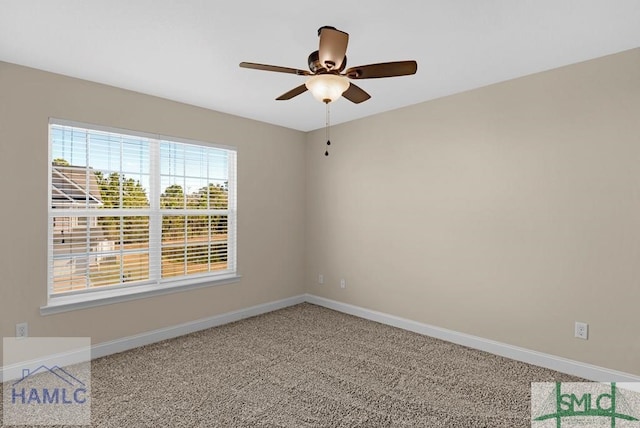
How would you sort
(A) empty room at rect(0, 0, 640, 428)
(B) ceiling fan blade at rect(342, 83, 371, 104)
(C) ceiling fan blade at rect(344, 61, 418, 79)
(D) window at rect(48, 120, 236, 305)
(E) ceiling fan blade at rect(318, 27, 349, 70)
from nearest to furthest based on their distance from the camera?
(E) ceiling fan blade at rect(318, 27, 349, 70) → (C) ceiling fan blade at rect(344, 61, 418, 79) → (A) empty room at rect(0, 0, 640, 428) → (B) ceiling fan blade at rect(342, 83, 371, 104) → (D) window at rect(48, 120, 236, 305)

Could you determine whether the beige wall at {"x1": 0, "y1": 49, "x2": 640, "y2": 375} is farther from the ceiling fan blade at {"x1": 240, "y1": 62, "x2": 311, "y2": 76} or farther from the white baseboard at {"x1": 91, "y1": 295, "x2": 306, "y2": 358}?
the ceiling fan blade at {"x1": 240, "y1": 62, "x2": 311, "y2": 76}

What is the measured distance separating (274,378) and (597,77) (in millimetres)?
3429

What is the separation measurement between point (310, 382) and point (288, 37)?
8.28ft

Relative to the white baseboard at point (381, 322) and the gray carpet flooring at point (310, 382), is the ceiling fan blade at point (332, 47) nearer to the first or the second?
the gray carpet flooring at point (310, 382)

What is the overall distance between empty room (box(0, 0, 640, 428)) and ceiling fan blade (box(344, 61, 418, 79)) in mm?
24

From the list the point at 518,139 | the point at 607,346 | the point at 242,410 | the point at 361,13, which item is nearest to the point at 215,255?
the point at 242,410

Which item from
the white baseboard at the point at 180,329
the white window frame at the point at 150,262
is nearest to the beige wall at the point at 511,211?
the white baseboard at the point at 180,329

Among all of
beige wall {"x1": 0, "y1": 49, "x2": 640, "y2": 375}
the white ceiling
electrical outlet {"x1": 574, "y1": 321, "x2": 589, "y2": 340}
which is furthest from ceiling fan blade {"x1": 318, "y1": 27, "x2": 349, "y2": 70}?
electrical outlet {"x1": 574, "y1": 321, "x2": 589, "y2": 340}

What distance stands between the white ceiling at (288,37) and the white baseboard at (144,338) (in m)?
2.38

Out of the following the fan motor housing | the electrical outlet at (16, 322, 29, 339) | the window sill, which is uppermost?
the fan motor housing

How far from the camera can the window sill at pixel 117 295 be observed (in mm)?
2949

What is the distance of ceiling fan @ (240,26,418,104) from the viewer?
1900 millimetres

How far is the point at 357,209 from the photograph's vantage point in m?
4.39

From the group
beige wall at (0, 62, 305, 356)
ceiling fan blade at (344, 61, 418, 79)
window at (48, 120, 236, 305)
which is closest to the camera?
ceiling fan blade at (344, 61, 418, 79)
